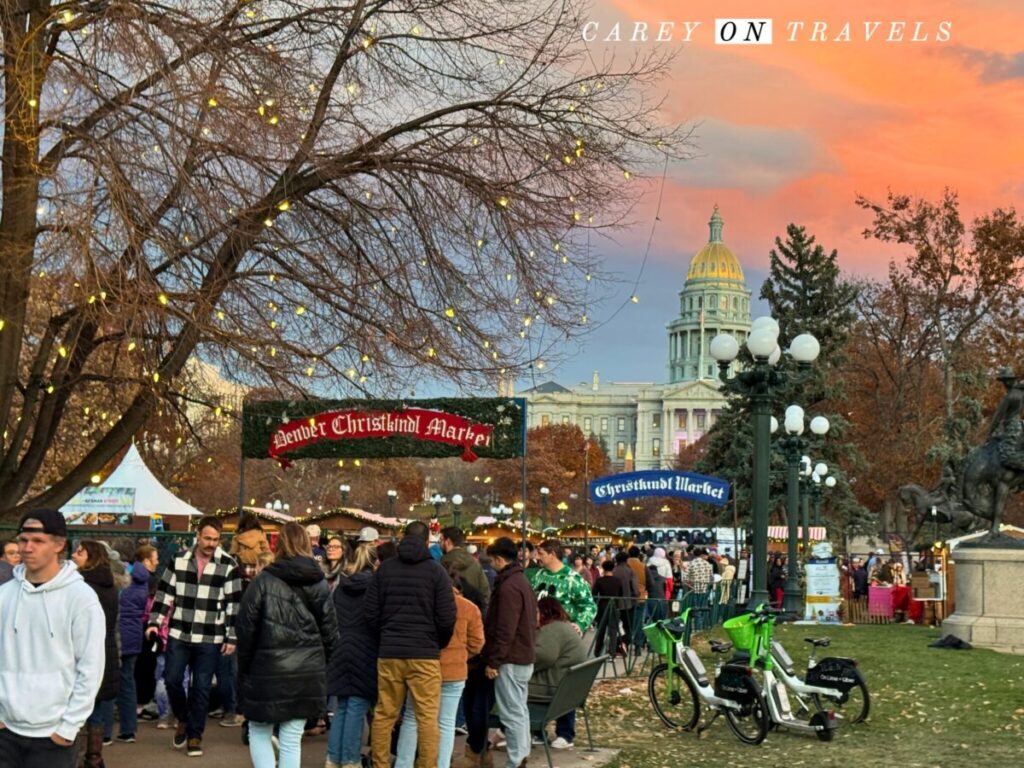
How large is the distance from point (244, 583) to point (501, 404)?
3.73 metres

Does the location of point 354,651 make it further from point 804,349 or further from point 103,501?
point 103,501

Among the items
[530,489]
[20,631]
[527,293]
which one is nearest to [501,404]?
[527,293]

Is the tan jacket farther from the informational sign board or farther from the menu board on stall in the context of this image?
the menu board on stall

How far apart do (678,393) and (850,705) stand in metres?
165

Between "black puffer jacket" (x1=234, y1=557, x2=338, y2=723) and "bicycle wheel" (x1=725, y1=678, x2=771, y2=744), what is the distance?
4.69 meters

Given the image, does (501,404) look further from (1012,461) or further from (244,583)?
(1012,461)

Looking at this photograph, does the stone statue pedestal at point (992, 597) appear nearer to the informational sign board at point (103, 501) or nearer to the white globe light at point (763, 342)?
the white globe light at point (763, 342)

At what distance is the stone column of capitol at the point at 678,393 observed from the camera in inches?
6865

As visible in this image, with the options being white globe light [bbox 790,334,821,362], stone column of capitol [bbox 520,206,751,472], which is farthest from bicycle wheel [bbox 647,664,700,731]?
stone column of capitol [bbox 520,206,751,472]

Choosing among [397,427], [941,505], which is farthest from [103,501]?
[941,505]

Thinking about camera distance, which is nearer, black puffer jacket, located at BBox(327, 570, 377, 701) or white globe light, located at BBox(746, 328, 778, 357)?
black puffer jacket, located at BBox(327, 570, 377, 701)

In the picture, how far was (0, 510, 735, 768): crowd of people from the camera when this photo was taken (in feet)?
19.0

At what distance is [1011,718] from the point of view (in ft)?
42.9

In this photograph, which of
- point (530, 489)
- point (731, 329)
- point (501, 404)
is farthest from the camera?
point (731, 329)
